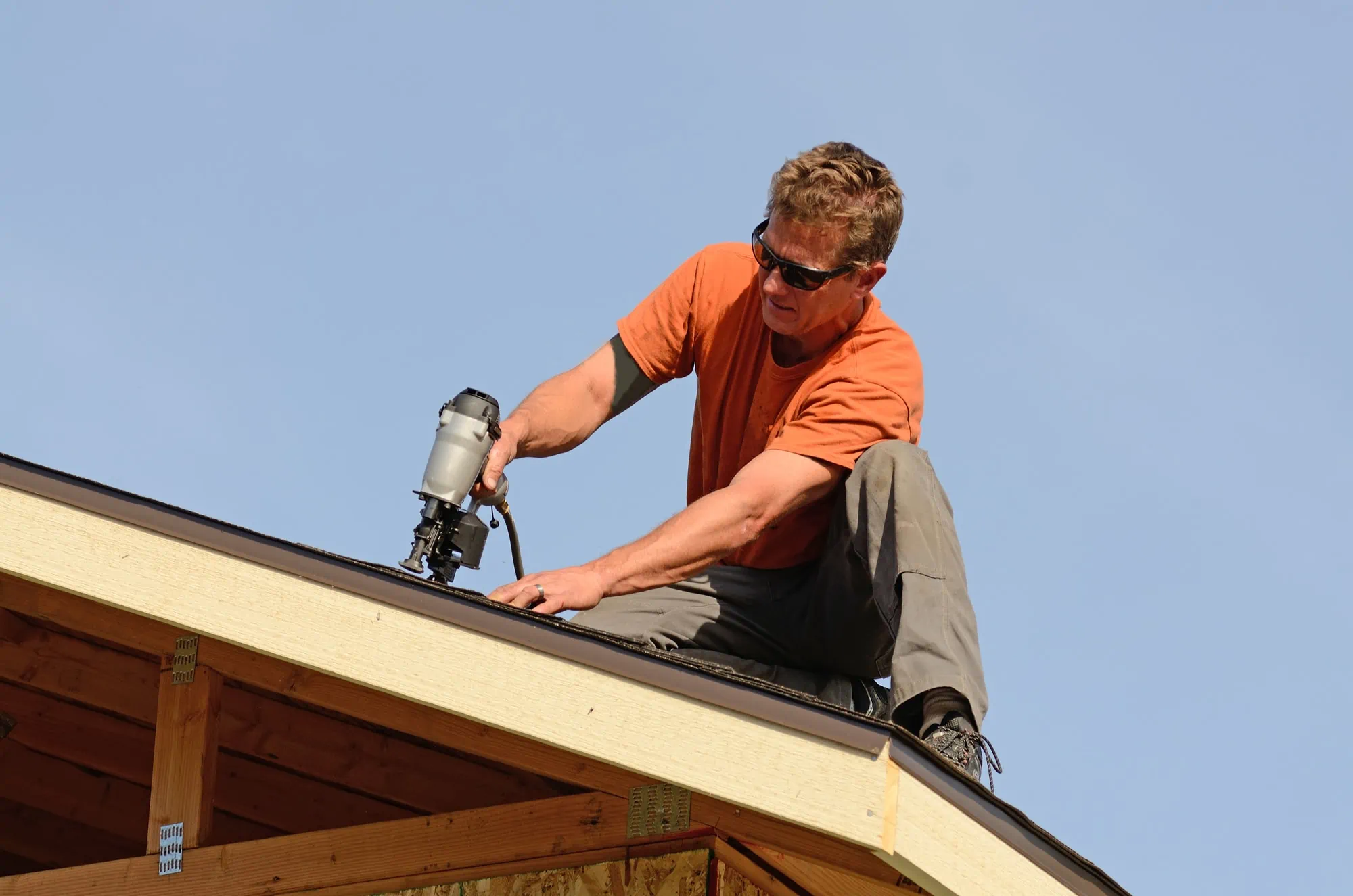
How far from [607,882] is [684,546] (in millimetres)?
1046

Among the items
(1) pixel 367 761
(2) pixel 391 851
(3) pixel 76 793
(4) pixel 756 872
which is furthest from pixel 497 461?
(3) pixel 76 793

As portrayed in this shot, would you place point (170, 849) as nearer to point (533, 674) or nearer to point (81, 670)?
point (81, 670)

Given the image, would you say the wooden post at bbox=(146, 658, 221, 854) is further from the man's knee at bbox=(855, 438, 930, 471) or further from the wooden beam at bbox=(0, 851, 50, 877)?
the wooden beam at bbox=(0, 851, 50, 877)

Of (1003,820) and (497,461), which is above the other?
(497,461)

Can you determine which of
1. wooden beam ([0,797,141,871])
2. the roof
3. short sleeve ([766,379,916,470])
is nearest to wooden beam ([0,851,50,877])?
wooden beam ([0,797,141,871])

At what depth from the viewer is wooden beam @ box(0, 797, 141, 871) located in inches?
207

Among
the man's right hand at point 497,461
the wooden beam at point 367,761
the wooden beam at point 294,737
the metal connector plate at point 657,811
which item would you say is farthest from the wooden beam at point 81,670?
the metal connector plate at point 657,811

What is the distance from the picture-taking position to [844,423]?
14.3ft

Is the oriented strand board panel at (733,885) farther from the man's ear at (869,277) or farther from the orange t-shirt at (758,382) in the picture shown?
the man's ear at (869,277)

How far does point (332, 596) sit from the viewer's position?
3.03 meters

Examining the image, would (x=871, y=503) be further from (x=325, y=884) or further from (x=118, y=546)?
(x=118, y=546)

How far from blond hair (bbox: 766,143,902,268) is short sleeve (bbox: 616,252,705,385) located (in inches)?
19.6

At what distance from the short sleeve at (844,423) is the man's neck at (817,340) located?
0.23 m

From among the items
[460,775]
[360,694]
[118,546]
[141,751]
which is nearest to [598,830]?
[360,694]
